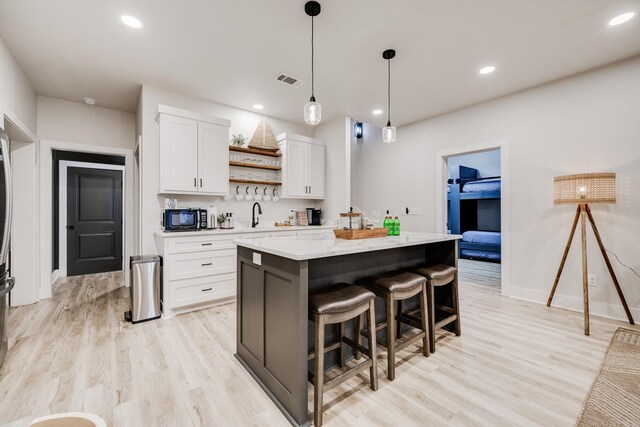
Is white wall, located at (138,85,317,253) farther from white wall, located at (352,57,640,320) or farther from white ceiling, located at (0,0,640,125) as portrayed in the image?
white wall, located at (352,57,640,320)

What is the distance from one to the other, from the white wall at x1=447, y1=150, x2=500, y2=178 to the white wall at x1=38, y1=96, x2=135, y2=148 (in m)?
7.33

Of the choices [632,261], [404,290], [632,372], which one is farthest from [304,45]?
[632,261]

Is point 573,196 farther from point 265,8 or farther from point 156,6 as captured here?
point 156,6

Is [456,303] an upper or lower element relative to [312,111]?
lower

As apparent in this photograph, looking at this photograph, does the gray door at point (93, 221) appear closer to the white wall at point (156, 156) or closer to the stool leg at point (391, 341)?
the white wall at point (156, 156)

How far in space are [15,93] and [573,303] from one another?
21.6 ft

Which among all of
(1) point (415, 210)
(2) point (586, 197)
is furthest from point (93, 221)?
(2) point (586, 197)

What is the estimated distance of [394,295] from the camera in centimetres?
202

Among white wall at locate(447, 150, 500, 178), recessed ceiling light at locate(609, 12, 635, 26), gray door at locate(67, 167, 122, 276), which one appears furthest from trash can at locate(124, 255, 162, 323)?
white wall at locate(447, 150, 500, 178)

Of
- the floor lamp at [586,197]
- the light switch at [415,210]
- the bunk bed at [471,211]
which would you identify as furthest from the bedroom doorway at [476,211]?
the floor lamp at [586,197]

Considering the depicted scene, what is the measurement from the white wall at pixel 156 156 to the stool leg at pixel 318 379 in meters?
2.89

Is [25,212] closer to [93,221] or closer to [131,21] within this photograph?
[93,221]

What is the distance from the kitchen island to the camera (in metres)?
1.58

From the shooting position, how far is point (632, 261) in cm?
295
